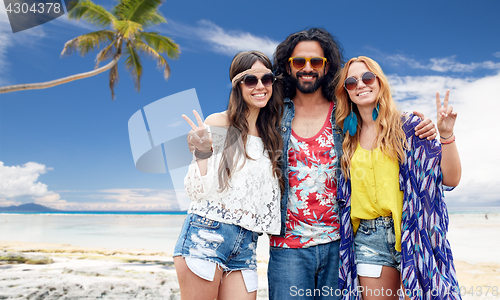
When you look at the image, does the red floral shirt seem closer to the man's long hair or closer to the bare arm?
the man's long hair

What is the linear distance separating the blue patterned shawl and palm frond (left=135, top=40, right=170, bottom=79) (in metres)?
14.4

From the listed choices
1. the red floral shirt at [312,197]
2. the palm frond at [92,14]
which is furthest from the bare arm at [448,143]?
the palm frond at [92,14]

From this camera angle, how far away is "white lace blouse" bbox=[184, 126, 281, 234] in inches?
86.4

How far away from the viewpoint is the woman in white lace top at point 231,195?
2.12m

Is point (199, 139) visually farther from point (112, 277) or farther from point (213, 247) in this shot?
point (112, 277)

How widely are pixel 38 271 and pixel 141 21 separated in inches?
424

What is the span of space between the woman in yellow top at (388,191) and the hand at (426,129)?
0.05m

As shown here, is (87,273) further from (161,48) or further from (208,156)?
(161,48)

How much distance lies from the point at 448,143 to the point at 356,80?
825 mm

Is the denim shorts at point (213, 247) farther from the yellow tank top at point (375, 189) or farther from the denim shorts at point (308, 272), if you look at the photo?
the yellow tank top at point (375, 189)

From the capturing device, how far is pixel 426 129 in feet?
7.52

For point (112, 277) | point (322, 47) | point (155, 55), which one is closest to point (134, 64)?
point (155, 55)

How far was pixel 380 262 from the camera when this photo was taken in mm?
2326

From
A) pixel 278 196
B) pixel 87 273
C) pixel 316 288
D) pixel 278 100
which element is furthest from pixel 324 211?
pixel 87 273
